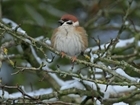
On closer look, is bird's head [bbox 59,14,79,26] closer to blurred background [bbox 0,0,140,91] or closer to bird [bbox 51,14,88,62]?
bird [bbox 51,14,88,62]

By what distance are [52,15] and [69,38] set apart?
2308mm

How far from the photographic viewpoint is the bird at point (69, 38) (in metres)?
4.85

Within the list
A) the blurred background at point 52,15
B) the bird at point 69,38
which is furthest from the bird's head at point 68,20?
the blurred background at point 52,15

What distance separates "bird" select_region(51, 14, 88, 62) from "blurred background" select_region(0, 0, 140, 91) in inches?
52.3

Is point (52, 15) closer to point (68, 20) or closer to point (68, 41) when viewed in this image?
point (68, 20)

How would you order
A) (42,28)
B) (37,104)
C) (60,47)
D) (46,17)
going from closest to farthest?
(37,104), (60,47), (42,28), (46,17)

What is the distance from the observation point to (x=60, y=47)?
4832mm

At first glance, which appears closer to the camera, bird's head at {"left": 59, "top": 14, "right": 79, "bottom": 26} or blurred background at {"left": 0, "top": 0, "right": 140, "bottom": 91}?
bird's head at {"left": 59, "top": 14, "right": 79, "bottom": 26}

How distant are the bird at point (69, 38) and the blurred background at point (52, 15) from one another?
4.36ft

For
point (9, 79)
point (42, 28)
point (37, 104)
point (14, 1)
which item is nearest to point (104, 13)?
point (42, 28)

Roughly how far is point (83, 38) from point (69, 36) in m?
0.18

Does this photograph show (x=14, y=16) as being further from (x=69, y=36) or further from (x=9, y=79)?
(x=69, y=36)

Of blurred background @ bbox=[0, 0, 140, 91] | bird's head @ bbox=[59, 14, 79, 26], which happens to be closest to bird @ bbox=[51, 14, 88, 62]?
bird's head @ bbox=[59, 14, 79, 26]

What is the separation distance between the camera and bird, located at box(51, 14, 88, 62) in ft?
15.9
